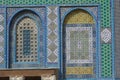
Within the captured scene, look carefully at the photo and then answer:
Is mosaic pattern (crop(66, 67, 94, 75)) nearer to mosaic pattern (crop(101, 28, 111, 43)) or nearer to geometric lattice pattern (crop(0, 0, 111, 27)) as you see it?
mosaic pattern (crop(101, 28, 111, 43))

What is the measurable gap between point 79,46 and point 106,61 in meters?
0.87

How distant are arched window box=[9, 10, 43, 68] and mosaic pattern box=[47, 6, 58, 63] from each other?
10.4 inches

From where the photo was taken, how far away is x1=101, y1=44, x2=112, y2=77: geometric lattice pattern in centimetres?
1266

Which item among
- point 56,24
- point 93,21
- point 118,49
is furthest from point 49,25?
point 118,49

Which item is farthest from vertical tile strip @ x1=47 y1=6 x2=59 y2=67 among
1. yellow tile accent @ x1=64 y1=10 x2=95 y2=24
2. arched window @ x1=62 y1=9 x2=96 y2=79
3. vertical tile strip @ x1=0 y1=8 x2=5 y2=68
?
vertical tile strip @ x1=0 y1=8 x2=5 y2=68

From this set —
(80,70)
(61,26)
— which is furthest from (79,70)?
(61,26)

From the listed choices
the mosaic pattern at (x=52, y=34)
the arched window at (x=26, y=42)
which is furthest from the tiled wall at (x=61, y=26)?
the arched window at (x=26, y=42)

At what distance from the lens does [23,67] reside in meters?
12.9

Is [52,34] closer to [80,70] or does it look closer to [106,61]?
[80,70]

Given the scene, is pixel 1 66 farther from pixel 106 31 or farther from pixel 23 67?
pixel 106 31

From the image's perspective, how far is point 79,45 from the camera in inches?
508

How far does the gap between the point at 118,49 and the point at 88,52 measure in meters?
0.84

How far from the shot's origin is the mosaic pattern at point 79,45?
12.8 m

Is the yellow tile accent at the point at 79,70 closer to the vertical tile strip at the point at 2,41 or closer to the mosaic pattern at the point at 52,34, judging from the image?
the mosaic pattern at the point at 52,34
